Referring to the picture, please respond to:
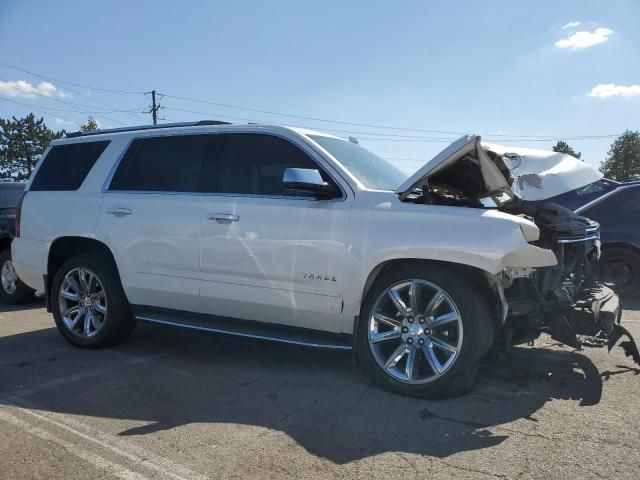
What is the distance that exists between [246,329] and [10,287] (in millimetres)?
5234

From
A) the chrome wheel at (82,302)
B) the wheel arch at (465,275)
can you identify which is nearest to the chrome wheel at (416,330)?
the wheel arch at (465,275)

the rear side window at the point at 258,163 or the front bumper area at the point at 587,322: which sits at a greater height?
the rear side window at the point at 258,163

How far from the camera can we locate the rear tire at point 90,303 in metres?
5.09

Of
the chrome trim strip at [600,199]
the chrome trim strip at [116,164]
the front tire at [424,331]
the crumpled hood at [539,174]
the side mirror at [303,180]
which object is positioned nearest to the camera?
the front tire at [424,331]

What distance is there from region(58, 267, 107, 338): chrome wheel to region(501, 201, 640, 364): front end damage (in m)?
3.63

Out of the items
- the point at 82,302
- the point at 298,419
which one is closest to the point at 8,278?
the point at 82,302

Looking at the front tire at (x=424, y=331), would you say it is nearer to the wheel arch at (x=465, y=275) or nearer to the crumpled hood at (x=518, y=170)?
the wheel arch at (x=465, y=275)

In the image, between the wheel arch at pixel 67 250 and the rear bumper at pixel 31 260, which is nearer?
the wheel arch at pixel 67 250

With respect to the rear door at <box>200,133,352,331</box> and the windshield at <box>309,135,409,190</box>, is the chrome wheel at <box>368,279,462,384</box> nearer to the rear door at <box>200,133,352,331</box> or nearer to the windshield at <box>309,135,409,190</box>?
the rear door at <box>200,133,352,331</box>

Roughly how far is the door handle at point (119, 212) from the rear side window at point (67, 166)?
636 mm

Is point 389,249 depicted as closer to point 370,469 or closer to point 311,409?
point 311,409

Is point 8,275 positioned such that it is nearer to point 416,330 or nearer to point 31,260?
point 31,260

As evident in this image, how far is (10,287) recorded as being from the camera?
7.89 meters

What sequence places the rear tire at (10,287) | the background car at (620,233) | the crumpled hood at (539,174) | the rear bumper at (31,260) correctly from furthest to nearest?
Answer: the rear tire at (10,287), the background car at (620,233), the rear bumper at (31,260), the crumpled hood at (539,174)
